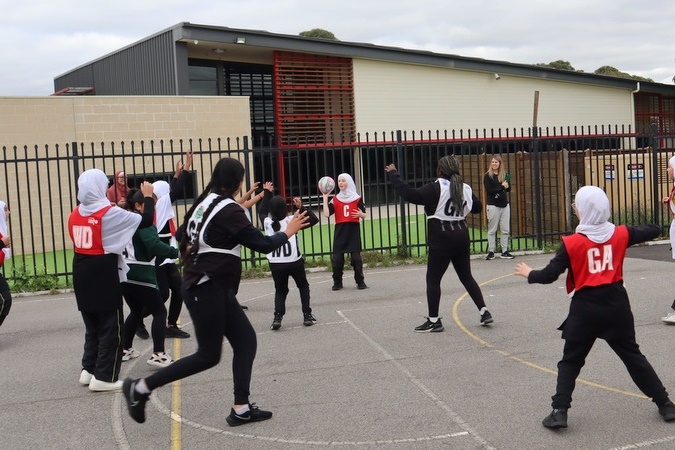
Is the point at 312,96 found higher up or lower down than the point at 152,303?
higher up

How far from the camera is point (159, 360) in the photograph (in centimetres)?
720

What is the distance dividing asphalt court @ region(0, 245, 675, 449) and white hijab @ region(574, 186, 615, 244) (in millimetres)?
1352

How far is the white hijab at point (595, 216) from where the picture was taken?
200 inches

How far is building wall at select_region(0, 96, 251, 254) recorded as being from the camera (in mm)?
18562

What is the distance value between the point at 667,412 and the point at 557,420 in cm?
79

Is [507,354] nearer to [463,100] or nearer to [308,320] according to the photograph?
[308,320]

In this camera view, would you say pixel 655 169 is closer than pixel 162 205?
No

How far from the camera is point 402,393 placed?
611cm

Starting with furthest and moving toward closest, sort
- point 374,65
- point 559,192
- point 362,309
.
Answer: point 374,65 → point 559,192 → point 362,309

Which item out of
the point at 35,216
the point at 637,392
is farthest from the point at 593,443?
the point at 35,216

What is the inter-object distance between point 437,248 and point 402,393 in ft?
7.63

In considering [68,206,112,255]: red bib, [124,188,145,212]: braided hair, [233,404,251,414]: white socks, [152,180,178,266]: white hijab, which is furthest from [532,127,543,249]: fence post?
[233,404,251,414]: white socks

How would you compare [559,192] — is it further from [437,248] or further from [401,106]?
[401,106]

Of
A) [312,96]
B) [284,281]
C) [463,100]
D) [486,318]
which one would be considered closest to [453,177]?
[486,318]
